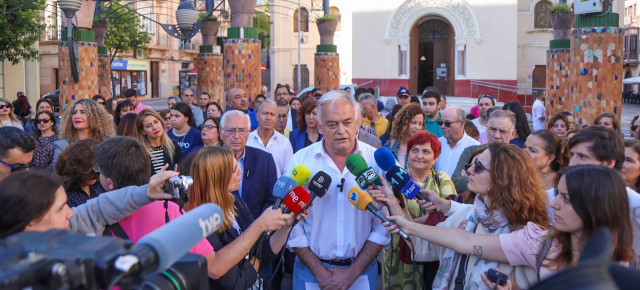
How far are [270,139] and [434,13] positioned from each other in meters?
26.6

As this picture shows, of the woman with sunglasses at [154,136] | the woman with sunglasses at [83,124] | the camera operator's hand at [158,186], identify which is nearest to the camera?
the camera operator's hand at [158,186]

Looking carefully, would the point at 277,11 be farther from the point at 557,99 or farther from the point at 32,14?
the point at 557,99

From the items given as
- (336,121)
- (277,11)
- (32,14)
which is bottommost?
(336,121)

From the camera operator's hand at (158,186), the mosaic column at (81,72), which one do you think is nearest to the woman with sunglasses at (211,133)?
the camera operator's hand at (158,186)

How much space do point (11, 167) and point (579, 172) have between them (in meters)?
4.50

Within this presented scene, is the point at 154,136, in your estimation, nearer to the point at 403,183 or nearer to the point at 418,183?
the point at 418,183

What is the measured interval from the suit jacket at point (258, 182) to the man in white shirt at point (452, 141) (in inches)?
79.7

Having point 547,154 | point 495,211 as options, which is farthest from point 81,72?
point 495,211

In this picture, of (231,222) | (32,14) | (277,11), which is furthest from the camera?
(277,11)

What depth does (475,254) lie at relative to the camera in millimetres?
3365

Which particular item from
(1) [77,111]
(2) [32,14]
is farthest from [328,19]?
(1) [77,111]

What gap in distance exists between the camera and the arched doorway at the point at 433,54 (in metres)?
33.3

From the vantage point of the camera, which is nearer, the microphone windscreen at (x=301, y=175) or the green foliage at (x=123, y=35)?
the microphone windscreen at (x=301, y=175)

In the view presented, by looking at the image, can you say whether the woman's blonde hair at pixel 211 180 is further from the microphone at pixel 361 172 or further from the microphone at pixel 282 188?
the microphone at pixel 361 172
